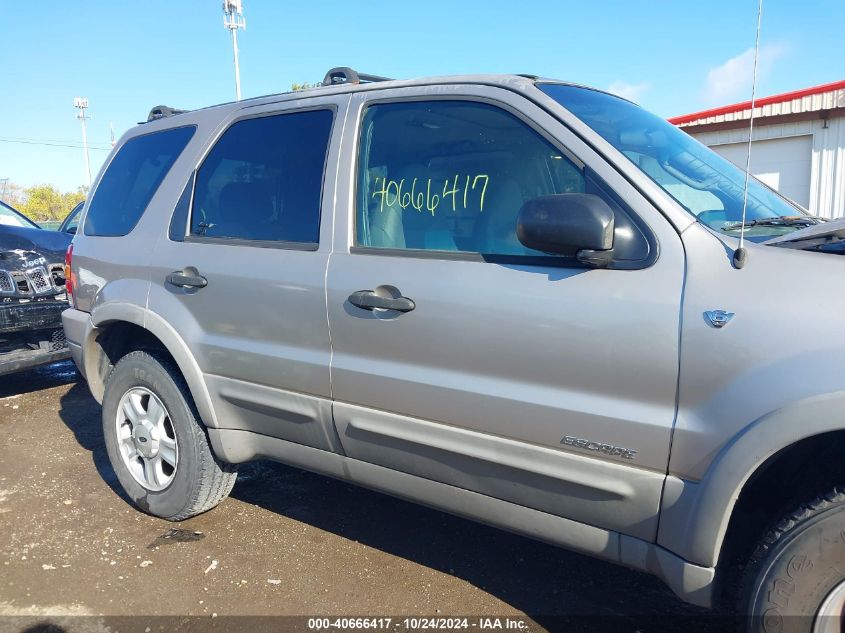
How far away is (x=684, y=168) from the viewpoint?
252 cm

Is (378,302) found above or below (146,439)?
above

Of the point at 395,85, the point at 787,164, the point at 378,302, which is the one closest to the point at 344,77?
the point at 395,85

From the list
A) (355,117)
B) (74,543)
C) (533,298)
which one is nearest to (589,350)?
(533,298)

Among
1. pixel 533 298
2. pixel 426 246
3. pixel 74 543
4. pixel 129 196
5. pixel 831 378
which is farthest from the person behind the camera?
pixel 129 196

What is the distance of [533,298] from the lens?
84.7 inches

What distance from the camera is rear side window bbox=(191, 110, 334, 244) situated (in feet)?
9.38

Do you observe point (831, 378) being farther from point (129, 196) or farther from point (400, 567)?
point (129, 196)

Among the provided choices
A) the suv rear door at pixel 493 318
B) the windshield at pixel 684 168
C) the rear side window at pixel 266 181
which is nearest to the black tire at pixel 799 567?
the suv rear door at pixel 493 318

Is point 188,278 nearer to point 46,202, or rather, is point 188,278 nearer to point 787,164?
point 787,164

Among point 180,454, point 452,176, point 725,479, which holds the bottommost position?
point 180,454

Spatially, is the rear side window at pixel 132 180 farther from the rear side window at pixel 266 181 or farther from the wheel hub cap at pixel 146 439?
the wheel hub cap at pixel 146 439

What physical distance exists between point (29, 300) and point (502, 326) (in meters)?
4.50

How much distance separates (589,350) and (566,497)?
51cm

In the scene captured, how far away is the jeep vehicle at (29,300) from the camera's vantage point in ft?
16.3
